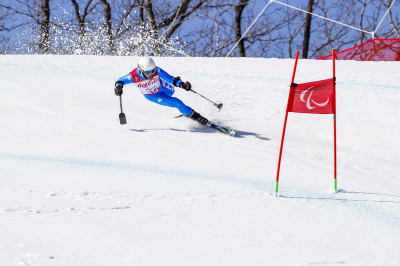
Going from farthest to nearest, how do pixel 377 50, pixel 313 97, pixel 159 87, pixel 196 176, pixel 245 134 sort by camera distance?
pixel 377 50
pixel 245 134
pixel 159 87
pixel 196 176
pixel 313 97

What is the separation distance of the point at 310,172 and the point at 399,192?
0.89 m

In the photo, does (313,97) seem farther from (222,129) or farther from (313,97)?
(222,129)

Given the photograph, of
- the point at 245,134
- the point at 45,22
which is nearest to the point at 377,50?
the point at 245,134

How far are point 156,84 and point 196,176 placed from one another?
2136 mm

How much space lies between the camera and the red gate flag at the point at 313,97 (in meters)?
3.91

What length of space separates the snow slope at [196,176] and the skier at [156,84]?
36 cm

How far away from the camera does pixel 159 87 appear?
20.7ft

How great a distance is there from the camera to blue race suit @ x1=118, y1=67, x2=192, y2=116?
612cm

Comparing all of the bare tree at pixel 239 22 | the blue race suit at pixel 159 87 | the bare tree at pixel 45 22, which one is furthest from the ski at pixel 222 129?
the bare tree at pixel 45 22

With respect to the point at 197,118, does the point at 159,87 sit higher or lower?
higher

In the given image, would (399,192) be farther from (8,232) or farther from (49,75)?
(49,75)

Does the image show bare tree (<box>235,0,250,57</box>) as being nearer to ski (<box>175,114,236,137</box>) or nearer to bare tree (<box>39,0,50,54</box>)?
bare tree (<box>39,0,50,54</box>)

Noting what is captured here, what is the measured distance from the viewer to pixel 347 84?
335 inches

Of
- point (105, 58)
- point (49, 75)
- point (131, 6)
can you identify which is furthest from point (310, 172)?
point (131, 6)
